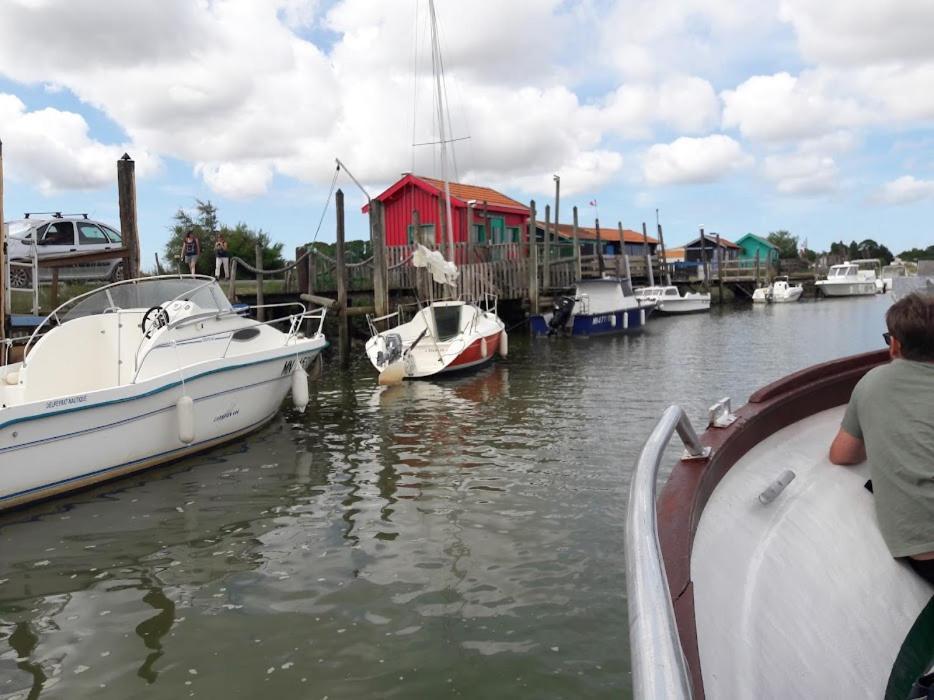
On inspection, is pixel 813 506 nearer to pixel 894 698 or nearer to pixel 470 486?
pixel 894 698

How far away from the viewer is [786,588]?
2.55 meters

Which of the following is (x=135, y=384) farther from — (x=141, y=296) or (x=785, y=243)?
(x=785, y=243)

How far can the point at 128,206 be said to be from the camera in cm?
1320

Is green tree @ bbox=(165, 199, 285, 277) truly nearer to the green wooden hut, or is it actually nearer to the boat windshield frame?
the boat windshield frame

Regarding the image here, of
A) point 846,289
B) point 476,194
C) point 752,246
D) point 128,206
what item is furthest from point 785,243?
point 128,206

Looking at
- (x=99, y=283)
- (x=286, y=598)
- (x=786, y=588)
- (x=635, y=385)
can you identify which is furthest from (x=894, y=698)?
(x=99, y=283)

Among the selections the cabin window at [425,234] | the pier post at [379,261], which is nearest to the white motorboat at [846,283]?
the cabin window at [425,234]

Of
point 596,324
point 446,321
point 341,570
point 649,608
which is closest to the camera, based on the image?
point 649,608

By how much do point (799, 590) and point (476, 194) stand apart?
3272cm

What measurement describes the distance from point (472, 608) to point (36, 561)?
11.2 feet

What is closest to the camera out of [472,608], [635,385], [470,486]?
[472,608]

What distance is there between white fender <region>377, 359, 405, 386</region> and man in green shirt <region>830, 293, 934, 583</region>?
11747mm

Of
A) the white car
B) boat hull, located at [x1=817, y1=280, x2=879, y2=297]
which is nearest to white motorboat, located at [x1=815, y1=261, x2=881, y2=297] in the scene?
boat hull, located at [x1=817, y1=280, x2=879, y2=297]

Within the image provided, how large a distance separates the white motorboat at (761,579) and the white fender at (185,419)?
5981mm
